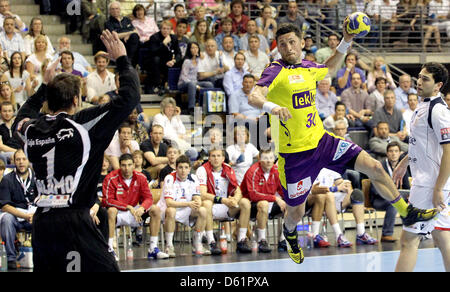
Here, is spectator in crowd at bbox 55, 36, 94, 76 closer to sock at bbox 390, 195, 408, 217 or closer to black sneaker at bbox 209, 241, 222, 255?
black sneaker at bbox 209, 241, 222, 255

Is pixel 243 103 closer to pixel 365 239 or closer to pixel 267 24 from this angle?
pixel 267 24

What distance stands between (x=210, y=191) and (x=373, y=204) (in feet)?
9.30

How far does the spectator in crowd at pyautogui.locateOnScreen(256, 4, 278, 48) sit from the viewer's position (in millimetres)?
16078

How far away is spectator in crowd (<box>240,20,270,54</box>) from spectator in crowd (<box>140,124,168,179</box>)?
12.4ft

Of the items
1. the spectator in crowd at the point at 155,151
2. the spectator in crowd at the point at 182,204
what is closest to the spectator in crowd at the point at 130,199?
the spectator in crowd at the point at 182,204

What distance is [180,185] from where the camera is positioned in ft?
37.3

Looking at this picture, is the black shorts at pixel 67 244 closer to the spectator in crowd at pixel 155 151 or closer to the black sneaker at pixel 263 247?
the black sneaker at pixel 263 247

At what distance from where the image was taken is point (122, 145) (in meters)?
12.0

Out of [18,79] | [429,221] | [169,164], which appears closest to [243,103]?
[169,164]

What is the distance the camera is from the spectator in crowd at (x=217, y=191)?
11383mm

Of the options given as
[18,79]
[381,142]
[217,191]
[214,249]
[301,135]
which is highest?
[301,135]

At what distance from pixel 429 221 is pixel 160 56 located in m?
8.82
